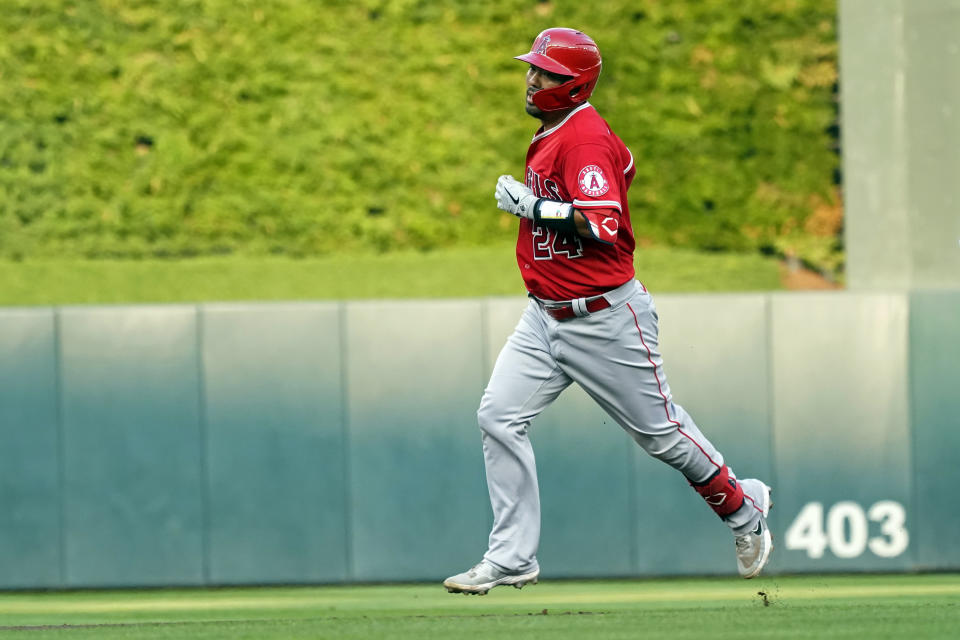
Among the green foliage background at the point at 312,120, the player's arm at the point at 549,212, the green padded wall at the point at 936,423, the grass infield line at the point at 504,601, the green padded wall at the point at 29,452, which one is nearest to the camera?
the player's arm at the point at 549,212

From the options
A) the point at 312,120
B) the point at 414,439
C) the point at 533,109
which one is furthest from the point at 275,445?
the point at 533,109

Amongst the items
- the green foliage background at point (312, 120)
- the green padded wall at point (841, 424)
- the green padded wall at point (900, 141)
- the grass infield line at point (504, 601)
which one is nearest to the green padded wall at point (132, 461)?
the grass infield line at point (504, 601)

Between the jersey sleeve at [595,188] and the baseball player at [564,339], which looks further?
Result: the baseball player at [564,339]

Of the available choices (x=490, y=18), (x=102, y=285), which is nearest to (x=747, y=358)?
(x=490, y=18)

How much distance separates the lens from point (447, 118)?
302 inches

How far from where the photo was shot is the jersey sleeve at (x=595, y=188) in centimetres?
368

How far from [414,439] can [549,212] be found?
2721mm

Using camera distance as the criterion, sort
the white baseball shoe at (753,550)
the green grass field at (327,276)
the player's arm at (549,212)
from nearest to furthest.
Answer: the player's arm at (549,212) → the white baseball shoe at (753,550) → the green grass field at (327,276)

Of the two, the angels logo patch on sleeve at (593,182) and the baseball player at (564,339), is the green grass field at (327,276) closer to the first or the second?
the baseball player at (564,339)

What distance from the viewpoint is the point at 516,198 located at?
12.4 feet

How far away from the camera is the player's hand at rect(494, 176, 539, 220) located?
3.75m

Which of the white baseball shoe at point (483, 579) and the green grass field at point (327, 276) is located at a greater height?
the green grass field at point (327, 276)

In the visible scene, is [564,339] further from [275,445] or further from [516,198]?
[275,445]

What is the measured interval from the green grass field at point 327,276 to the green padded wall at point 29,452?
1244 mm
